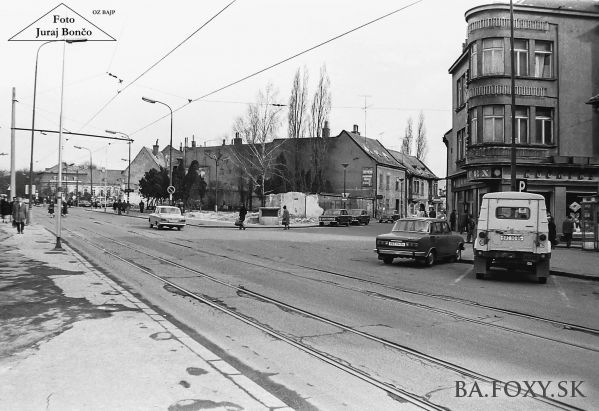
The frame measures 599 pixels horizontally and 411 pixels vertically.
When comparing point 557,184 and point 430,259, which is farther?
point 557,184

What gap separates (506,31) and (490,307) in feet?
74.9

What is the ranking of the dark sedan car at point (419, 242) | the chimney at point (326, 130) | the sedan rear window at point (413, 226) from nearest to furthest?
the dark sedan car at point (419, 242), the sedan rear window at point (413, 226), the chimney at point (326, 130)

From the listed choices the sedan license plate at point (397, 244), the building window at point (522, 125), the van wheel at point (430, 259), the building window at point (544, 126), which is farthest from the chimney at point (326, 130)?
the sedan license plate at point (397, 244)

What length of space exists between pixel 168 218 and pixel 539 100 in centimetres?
2315

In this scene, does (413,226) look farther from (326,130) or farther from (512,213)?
(326,130)

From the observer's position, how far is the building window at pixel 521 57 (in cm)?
2859

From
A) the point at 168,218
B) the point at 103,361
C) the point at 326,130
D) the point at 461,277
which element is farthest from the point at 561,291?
the point at 326,130

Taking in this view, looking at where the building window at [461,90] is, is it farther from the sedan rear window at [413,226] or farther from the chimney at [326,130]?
the chimney at [326,130]

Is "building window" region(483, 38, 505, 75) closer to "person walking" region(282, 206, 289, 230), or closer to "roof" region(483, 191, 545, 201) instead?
"roof" region(483, 191, 545, 201)

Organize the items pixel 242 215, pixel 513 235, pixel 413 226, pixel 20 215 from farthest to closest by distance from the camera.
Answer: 1. pixel 242 215
2. pixel 20 215
3. pixel 413 226
4. pixel 513 235

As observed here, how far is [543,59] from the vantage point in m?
29.0

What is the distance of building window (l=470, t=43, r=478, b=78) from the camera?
2880 centimetres

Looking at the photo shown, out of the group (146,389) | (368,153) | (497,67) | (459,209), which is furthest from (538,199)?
(368,153)

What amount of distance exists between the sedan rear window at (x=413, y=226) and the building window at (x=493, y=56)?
15045 mm
